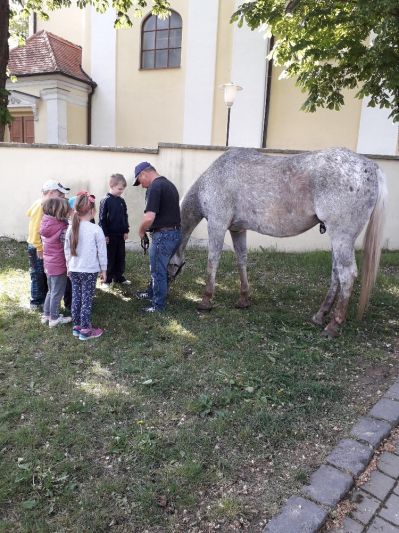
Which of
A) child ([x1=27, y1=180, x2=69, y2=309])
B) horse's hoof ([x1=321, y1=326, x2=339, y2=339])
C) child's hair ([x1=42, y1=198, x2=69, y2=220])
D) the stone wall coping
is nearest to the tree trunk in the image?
the stone wall coping

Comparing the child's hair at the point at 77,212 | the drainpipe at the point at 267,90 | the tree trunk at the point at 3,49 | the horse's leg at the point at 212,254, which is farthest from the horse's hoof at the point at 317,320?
the drainpipe at the point at 267,90

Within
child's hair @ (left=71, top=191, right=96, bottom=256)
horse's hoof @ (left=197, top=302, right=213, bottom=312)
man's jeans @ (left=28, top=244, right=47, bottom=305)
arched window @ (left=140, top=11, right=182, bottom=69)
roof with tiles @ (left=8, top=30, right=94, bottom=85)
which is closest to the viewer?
child's hair @ (left=71, top=191, right=96, bottom=256)

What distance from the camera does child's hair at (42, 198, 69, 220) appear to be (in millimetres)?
4578

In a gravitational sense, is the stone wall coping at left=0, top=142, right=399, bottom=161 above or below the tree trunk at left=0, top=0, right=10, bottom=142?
below

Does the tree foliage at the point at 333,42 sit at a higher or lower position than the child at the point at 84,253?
higher

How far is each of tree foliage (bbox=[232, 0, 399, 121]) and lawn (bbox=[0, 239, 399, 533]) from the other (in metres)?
3.54

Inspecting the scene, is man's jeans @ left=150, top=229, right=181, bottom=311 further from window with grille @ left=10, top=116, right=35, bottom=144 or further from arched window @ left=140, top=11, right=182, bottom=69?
window with grille @ left=10, top=116, right=35, bottom=144

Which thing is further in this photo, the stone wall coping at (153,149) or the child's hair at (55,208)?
the stone wall coping at (153,149)

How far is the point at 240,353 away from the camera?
14.3ft

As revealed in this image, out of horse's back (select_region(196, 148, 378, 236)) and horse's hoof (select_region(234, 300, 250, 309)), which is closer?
horse's back (select_region(196, 148, 378, 236))

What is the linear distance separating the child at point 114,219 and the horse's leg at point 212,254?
1327 mm

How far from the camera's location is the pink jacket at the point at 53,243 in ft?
15.2

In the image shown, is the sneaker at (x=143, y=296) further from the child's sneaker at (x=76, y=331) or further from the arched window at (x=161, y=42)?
the arched window at (x=161, y=42)

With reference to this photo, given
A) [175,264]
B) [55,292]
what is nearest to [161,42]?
[175,264]
